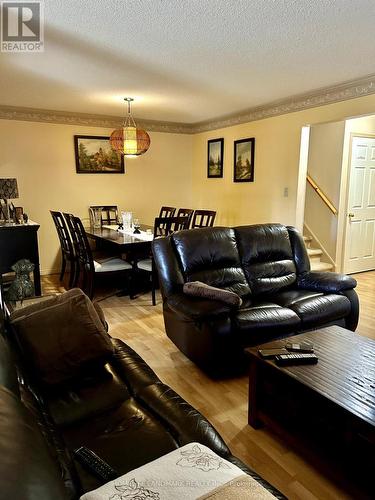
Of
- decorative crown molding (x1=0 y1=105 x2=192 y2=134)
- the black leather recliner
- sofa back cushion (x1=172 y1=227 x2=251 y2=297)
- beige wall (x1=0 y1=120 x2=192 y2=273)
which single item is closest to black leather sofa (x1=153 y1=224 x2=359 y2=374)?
sofa back cushion (x1=172 y1=227 x2=251 y2=297)

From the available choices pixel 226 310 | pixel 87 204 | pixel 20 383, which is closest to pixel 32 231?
pixel 87 204

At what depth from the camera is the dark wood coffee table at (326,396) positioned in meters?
1.52

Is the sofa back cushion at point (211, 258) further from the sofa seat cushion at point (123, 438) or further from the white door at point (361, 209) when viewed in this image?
the white door at point (361, 209)

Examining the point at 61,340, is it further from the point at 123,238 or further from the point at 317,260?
the point at 317,260

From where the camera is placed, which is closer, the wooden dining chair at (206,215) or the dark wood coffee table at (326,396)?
the dark wood coffee table at (326,396)

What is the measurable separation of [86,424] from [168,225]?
3147 millimetres

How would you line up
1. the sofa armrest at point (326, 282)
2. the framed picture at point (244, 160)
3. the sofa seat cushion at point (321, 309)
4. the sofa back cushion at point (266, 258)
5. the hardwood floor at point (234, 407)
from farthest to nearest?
the framed picture at point (244, 160) < the sofa back cushion at point (266, 258) < the sofa armrest at point (326, 282) < the sofa seat cushion at point (321, 309) < the hardwood floor at point (234, 407)

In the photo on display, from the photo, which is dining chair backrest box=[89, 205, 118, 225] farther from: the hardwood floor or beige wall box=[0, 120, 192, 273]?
the hardwood floor

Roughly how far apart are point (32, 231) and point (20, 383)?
9.40ft

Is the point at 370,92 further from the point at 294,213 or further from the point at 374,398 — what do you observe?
the point at 374,398

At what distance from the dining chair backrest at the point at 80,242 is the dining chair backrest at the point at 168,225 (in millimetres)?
808

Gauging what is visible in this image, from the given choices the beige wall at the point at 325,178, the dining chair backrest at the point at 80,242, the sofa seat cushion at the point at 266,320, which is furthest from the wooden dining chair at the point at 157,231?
the beige wall at the point at 325,178

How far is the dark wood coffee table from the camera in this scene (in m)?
1.52

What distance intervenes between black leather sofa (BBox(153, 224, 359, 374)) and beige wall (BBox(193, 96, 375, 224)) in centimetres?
168
